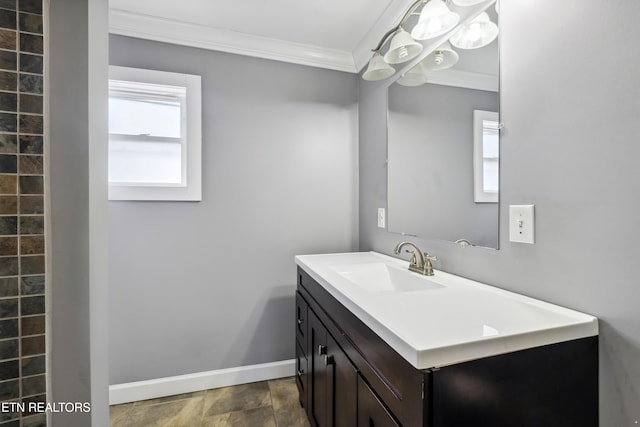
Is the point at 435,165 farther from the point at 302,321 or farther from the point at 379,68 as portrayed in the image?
the point at 302,321

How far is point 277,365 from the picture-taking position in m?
1.99

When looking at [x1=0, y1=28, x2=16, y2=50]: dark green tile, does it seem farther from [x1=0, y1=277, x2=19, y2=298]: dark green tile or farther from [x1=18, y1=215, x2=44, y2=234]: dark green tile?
[x1=0, y1=277, x2=19, y2=298]: dark green tile

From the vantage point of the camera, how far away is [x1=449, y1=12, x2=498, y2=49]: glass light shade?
3.47ft

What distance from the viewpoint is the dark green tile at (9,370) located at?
80cm

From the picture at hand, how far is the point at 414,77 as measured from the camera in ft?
4.90

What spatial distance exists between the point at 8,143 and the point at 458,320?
1315 mm

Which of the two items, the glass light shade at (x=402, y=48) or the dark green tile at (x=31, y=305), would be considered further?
the glass light shade at (x=402, y=48)

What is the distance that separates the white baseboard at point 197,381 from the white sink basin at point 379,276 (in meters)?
1.02

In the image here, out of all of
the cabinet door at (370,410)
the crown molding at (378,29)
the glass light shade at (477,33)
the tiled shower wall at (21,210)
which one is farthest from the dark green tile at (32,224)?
the crown molding at (378,29)

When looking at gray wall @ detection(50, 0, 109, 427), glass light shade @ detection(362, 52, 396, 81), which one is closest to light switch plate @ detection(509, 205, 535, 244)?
glass light shade @ detection(362, 52, 396, 81)

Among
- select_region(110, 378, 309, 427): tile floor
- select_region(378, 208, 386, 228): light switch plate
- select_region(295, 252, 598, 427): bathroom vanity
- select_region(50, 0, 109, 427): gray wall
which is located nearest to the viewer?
select_region(295, 252, 598, 427): bathroom vanity

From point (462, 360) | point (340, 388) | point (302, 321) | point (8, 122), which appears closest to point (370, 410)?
point (340, 388)

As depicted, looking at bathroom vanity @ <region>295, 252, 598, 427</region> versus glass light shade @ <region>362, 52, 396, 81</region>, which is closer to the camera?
bathroom vanity @ <region>295, 252, 598, 427</region>

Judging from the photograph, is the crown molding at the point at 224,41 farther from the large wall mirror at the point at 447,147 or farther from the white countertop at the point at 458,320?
the white countertop at the point at 458,320
